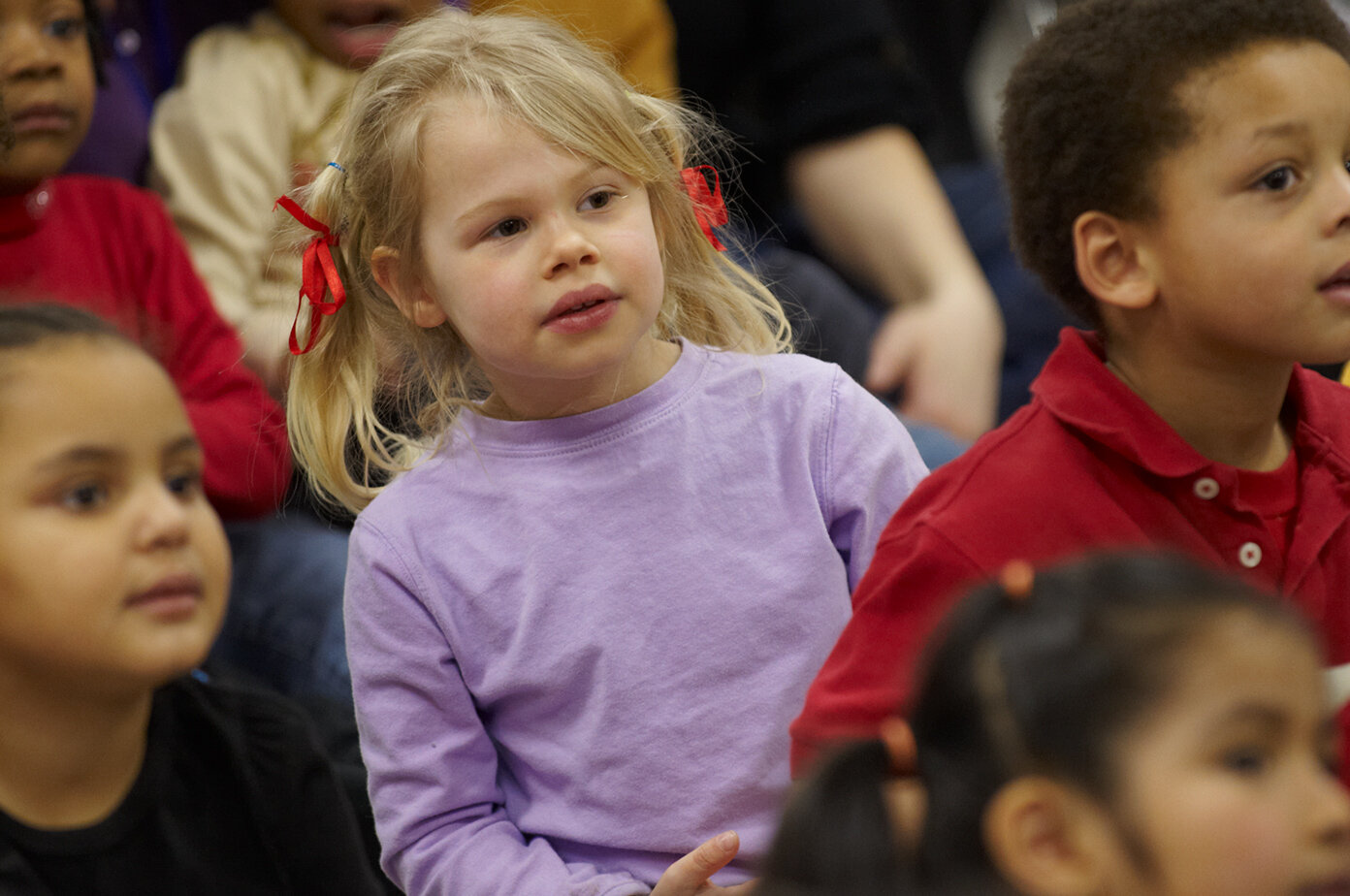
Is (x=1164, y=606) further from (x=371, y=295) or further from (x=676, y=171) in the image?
(x=371, y=295)

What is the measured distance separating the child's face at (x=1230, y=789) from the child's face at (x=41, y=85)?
4.08ft

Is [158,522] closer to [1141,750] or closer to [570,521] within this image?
[570,521]

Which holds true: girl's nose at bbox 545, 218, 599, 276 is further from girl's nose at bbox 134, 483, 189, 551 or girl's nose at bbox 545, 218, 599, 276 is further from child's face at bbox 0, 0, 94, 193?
child's face at bbox 0, 0, 94, 193

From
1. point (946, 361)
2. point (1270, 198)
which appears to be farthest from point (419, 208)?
point (946, 361)

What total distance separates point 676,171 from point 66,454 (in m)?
0.54

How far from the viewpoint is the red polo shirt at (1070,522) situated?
37.1 inches

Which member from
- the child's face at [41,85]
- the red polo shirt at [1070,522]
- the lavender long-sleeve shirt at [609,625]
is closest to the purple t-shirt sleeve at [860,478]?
the lavender long-sleeve shirt at [609,625]

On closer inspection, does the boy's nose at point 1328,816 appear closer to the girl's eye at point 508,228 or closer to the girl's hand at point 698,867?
the girl's hand at point 698,867

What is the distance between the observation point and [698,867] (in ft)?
3.32

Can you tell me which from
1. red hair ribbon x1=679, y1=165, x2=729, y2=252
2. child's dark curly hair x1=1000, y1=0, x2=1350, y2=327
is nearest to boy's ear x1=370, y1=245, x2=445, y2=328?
red hair ribbon x1=679, y1=165, x2=729, y2=252

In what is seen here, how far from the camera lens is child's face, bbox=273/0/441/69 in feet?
5.82

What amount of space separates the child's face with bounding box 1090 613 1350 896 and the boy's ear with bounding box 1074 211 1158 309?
1.42 ft

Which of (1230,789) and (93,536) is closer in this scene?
(1230,789)

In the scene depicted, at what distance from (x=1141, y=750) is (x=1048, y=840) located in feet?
0.20
